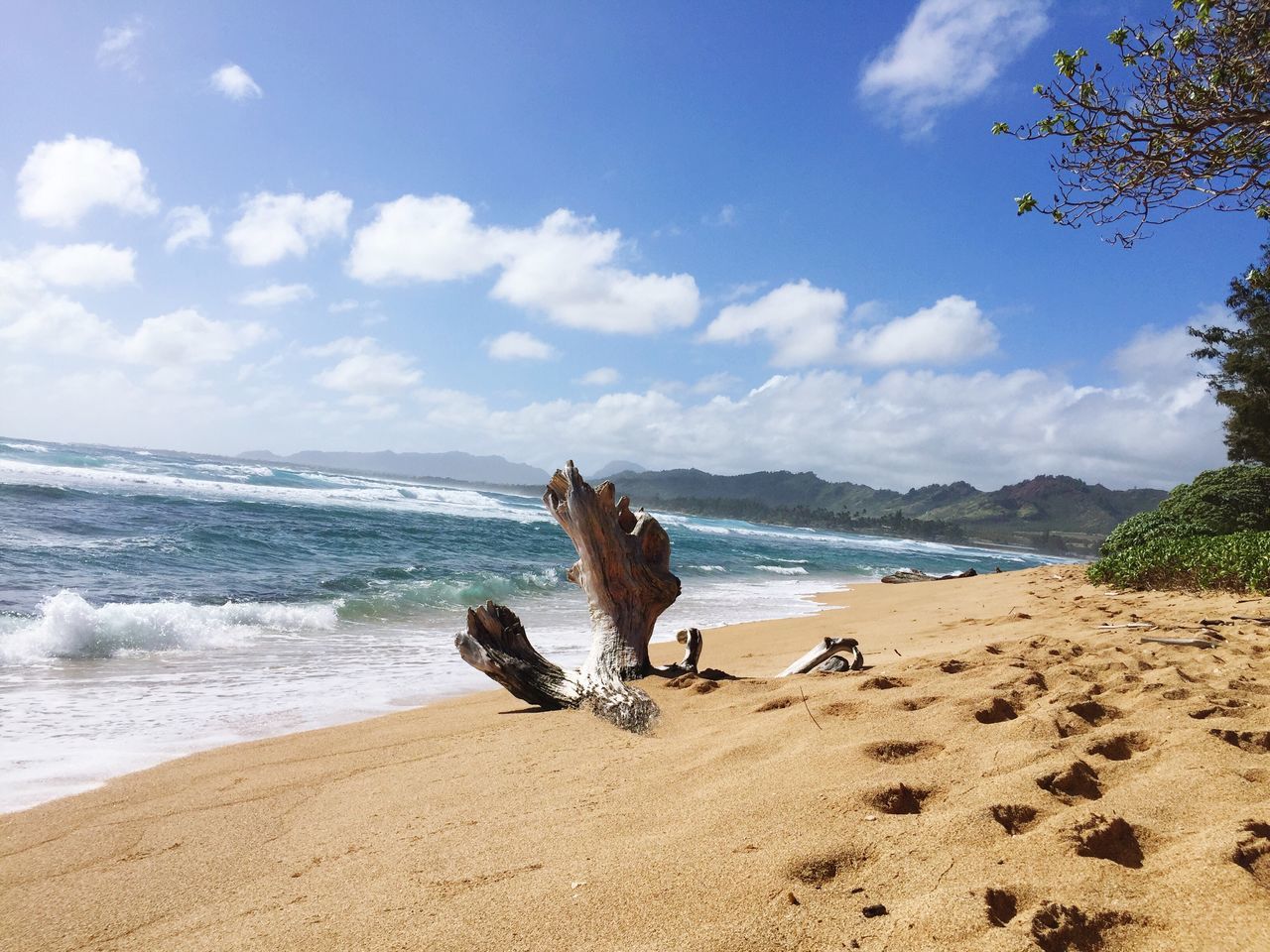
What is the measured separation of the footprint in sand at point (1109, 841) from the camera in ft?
6.23

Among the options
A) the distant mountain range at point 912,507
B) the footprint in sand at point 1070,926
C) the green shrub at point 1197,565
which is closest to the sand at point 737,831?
the footprint in sand at point 1070,926

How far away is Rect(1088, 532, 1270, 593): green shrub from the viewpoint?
8164mm

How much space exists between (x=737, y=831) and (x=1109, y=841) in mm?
1053

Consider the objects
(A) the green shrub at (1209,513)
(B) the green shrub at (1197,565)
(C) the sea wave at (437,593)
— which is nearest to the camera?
(B) the green shrub at (1197,565)

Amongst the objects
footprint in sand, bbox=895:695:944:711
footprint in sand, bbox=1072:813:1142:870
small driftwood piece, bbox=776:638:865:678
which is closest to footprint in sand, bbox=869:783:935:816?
footprint in sand, bbox=1072:813:1142:870

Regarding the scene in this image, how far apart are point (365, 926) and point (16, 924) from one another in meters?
1.30

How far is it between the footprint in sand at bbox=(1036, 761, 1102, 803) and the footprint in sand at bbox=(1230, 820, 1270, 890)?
47 centimetres

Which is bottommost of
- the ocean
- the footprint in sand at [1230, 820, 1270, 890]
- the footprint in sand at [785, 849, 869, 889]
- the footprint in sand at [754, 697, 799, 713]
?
the ocean

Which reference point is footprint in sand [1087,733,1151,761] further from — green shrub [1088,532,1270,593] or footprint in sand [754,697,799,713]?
green shrub [1088,532,1270,593]

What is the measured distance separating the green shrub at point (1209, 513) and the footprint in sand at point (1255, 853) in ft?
42.1

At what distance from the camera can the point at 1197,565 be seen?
9.03 metres

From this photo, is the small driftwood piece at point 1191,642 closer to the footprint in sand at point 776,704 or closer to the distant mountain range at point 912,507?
the footprint in sand at point 776,704

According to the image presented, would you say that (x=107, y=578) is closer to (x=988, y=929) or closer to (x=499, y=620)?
(x=499, y=620)

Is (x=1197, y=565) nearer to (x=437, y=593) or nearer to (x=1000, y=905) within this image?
(x=1000, y=905)
